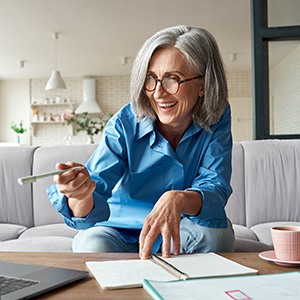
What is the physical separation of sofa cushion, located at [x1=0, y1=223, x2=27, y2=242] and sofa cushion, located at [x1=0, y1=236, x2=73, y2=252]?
330mm

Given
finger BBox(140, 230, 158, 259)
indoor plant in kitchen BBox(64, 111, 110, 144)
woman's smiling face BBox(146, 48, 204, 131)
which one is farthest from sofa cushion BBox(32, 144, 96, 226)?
indoor plant in kitchen BBox(64, 111, 110, 144)

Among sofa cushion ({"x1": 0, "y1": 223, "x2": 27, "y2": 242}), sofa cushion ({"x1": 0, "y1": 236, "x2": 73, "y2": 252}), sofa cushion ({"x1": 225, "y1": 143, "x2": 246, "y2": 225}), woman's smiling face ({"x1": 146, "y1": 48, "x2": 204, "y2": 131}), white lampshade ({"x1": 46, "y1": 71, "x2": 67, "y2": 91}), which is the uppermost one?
white lampshade ({"x1": 46, "y1": 71, "x2": 67, "y2": 91})

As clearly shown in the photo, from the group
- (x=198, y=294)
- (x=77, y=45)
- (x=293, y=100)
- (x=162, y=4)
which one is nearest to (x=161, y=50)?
(x=198, y=294)

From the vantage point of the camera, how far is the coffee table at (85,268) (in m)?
0.91

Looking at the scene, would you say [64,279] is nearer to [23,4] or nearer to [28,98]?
[23,4]

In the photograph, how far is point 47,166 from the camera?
2.93m

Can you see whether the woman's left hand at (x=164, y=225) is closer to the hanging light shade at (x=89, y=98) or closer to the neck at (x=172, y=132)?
the neck at (x=172, y=132)

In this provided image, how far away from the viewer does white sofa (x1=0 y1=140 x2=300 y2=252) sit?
9.29 feet

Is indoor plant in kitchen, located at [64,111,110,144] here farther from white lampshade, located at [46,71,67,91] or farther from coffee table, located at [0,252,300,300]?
coffee table, located at [0,252,300,300]

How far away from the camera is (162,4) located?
251 inches

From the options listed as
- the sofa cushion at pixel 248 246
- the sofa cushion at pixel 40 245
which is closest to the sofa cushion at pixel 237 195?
the sofa cushion at pixel 248 246

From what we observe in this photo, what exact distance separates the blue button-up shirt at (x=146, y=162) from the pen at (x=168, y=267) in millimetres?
433

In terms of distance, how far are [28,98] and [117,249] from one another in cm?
1088

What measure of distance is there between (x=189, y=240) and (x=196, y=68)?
519 mm
